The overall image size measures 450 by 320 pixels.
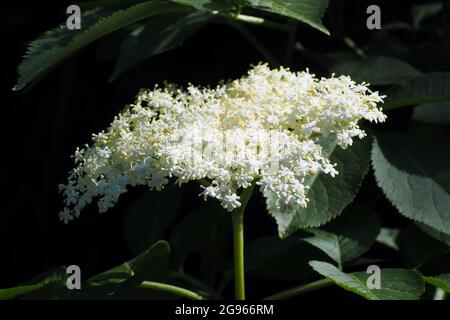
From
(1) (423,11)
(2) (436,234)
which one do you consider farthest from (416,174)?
(1) (423,11)

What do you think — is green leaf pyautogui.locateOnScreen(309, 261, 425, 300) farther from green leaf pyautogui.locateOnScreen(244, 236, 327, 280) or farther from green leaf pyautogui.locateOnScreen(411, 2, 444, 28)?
green leaf pyautogui.locateOnScreen(411, 2, 444, 28)

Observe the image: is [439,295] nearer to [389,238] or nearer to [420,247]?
[420,247]

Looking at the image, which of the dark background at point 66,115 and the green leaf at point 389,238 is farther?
the dark background at point 66,115

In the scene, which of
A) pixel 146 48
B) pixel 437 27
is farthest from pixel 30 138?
pixel 437 27

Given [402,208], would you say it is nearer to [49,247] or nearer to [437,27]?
[437,27]

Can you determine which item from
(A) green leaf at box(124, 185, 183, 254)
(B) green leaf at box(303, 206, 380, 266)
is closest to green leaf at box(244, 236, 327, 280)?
(B) green leaf at box(303, 206, 380, 266)


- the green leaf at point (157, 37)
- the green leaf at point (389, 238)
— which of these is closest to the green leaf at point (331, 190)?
the green leaf at point (389, 238)

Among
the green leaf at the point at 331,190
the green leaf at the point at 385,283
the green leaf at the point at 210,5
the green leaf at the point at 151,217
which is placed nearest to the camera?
the green leaf at the point at 385,283

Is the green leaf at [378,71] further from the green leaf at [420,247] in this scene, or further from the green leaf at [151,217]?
the green leaf at [151,217]
